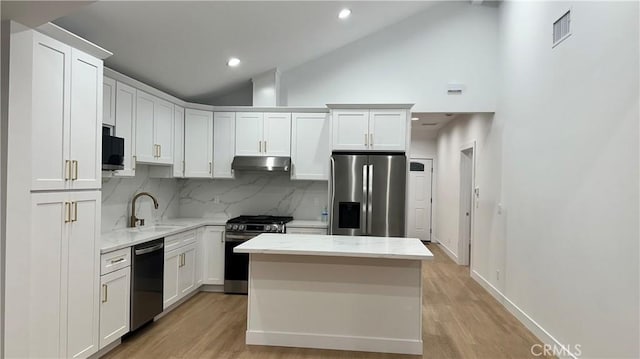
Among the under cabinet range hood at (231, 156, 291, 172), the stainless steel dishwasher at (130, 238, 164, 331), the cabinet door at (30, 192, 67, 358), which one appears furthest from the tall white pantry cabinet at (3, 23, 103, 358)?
the under cabinet range hood at (231, 156, 291, 172)

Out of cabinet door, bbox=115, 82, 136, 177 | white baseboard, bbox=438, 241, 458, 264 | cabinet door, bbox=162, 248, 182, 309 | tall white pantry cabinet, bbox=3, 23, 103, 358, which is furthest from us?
white baseboard, bbox=438, 241, 458, 264

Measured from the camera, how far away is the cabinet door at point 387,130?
4.27 meters

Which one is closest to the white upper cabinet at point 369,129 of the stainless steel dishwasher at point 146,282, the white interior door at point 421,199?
the stainless steel dishwasher at point 146,282

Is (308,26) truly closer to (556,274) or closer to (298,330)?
(298,330)

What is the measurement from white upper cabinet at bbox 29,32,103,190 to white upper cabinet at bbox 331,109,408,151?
8.37 feet

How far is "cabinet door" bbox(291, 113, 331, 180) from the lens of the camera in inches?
181

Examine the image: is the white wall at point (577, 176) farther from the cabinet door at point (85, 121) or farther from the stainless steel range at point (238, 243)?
the cabinet door at point (85, 121)

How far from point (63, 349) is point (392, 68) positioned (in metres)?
4.45

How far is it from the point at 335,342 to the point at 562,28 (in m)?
3.27

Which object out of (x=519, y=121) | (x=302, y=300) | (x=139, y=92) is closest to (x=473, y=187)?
(x=519, y=121)

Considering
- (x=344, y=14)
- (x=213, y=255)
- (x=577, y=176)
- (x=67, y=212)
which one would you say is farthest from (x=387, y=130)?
(x=67, y=212)

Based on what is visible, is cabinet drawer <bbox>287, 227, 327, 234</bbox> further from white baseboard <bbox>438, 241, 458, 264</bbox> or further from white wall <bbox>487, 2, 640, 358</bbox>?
white baseboard <bbox>438, 241, 458, 264</bbox>

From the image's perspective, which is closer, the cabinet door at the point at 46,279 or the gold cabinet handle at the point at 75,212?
the cabinet door at the point at 46,279

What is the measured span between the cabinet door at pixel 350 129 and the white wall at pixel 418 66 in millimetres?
586
